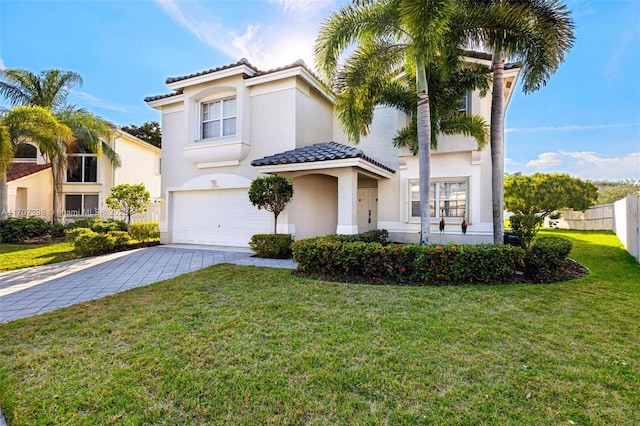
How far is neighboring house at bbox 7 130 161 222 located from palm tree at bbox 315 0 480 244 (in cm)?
1811

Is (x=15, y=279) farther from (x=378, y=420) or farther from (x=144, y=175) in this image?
(x=144, y=175)

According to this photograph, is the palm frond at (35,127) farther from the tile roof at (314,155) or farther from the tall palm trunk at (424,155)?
the tall palm trunk at (424,155)

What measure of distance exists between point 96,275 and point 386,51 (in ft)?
35.5

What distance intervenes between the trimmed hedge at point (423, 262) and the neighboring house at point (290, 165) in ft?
9.80

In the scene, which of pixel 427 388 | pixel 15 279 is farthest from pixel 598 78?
pixel 15 279

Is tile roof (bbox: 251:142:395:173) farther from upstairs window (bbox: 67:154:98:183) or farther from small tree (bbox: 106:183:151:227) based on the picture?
upstairs window (bbox: 67:154:98:183)

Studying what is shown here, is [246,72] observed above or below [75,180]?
above

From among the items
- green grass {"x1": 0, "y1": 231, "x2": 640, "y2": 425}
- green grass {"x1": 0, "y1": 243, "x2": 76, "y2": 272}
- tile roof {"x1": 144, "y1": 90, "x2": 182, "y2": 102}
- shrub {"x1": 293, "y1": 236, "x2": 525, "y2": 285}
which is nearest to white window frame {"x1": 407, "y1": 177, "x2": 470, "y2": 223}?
shrub {"x1": 293, "y1": 236, "x2": 525, "y2": 285}

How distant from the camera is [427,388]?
3.16 meters

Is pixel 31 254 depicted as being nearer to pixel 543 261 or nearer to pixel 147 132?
pixel 543 261

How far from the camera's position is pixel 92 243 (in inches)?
456

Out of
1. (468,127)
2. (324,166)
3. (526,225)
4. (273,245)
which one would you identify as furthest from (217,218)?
(526,225)

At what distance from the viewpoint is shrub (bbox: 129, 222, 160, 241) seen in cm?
1437

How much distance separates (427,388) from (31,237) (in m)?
20.3
